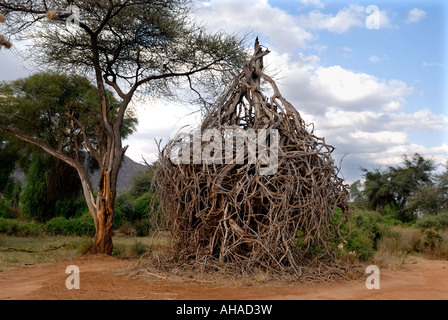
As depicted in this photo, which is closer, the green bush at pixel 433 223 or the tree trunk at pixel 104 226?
the tree trunk at pixel 104 226

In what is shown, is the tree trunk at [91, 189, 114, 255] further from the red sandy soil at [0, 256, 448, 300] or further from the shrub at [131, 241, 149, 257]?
the red sandy soil at [0, 256, 448, 300]

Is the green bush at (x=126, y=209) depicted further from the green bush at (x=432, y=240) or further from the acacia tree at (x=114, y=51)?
the green bush at (x=432, y=240)

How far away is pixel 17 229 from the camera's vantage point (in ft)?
49.9

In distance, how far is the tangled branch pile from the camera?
6270 millimetres

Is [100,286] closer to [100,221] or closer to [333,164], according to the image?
[333,164]

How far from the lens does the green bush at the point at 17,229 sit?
14.9 metres

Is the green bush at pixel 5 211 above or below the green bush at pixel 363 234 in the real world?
above

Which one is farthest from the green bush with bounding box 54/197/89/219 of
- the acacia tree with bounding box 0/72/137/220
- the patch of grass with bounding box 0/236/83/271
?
the patch of grass with bounding box 0/236/83/271

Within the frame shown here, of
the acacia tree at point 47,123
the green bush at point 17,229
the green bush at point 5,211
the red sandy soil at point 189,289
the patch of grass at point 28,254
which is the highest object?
the acacia tree at point 47,123

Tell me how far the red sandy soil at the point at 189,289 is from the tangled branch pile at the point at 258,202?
2.09ft

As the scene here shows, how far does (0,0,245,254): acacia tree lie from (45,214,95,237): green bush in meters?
4.71

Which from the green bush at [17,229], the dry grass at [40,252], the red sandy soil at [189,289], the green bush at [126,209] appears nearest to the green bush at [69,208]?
the green bush at [126,209]

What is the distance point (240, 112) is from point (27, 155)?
620 inches
